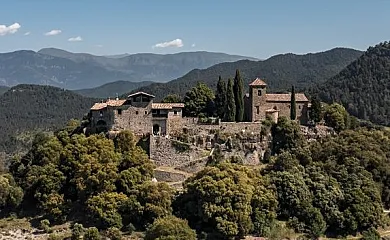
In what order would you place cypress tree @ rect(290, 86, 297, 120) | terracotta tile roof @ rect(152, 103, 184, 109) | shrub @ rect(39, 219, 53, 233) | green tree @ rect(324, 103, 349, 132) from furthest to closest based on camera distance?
green tree @ rect(324, 103, 349, 132), cypress tree @ rect(290, 86, 297, 120), terracotta tile roof @ rect(152, 103, 184, 109), shrub @ rect(39, 219, 53, 233)

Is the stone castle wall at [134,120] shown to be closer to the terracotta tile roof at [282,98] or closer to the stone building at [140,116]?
the stone building at [140,116]

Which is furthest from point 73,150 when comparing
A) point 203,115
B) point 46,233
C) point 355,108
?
point 355,108

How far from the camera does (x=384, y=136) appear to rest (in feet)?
214

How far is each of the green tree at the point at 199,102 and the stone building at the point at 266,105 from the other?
474cm

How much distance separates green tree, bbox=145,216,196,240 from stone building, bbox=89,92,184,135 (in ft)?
49.4

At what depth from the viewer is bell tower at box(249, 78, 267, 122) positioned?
63750mm

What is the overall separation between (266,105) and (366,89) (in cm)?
8139

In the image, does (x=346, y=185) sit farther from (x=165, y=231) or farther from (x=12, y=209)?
(x=12, y=209)

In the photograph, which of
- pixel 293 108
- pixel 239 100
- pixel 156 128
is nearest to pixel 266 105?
pixel 293 108

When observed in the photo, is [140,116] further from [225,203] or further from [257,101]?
[225,203]

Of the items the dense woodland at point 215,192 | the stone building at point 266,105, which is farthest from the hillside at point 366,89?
the dense woodland at point 215,192

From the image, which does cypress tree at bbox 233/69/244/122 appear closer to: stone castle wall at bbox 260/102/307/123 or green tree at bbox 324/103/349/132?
stone castle wall at bbox 260/102/307/123

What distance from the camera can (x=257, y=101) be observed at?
63938mm

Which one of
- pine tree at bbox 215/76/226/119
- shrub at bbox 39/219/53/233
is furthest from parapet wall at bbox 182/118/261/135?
shrub at bbox 39/219/53/233
